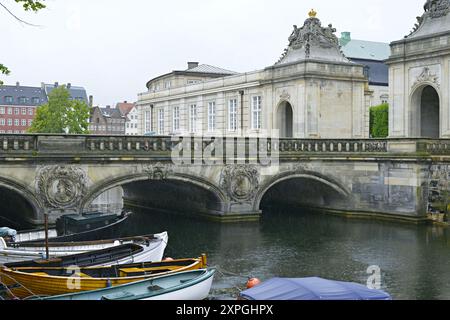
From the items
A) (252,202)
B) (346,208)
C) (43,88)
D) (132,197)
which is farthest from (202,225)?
(43,88)

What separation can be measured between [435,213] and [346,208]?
17.3 ft

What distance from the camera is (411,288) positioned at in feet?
66.8

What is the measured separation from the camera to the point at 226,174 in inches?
1310

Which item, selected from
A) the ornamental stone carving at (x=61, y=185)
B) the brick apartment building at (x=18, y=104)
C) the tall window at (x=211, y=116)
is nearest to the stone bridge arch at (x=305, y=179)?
the ornamental stone carving at (x=61, y=185)

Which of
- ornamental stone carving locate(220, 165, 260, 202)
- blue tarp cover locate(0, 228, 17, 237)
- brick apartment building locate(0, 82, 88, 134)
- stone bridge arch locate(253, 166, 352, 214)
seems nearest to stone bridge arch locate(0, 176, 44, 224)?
blue tarp cover locate(0, 228, 17, 237)

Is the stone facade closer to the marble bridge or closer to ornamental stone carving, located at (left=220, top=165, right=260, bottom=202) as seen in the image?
the marble bridge

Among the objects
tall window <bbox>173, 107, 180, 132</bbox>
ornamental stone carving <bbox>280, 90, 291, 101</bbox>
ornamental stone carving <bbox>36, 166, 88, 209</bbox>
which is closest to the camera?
ornamental stone carving <bbox>36, 166, 88, 209</bbox>

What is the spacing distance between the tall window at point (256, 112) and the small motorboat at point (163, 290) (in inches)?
1125

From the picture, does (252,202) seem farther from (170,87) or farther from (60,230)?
(170,87)

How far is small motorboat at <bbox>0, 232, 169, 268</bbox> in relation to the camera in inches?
769

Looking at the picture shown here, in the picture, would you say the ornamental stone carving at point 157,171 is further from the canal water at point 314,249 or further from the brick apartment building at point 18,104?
the brick apartment building at point 18,104

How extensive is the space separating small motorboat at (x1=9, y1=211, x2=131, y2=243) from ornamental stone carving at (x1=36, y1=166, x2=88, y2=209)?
100 cm

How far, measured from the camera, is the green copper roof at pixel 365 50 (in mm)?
76438

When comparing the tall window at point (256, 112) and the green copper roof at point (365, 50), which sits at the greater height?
the green copper roof at point (365, 50)
